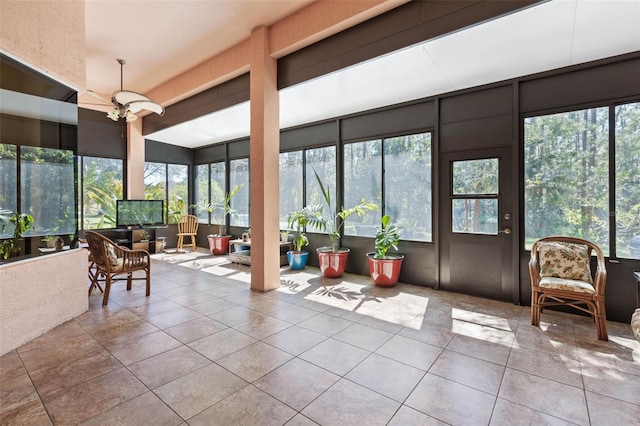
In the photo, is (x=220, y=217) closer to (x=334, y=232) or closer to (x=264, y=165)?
(x=334, y=232)

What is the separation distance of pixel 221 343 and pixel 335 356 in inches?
43.2

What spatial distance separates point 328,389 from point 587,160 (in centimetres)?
403

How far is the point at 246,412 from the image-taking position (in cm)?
189

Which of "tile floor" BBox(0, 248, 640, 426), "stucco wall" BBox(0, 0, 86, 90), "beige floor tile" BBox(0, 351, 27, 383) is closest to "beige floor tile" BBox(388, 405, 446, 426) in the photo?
"tile floor" BBox(0, 248, 640, 426)

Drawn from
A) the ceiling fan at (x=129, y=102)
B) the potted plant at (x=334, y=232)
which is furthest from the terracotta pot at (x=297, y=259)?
the ceiling fan at (x=129, y=102)

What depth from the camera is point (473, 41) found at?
3.19 metres

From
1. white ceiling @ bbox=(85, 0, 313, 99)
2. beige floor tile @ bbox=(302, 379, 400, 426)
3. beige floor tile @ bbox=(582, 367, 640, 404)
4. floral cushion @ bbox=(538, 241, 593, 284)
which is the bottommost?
beige floor tile @ bbox=(582, 367, 640, 404)

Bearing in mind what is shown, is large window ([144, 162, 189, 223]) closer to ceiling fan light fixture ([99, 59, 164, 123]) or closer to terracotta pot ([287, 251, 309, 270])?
ceiling fan light fixture ([99, 59, 164, 123])

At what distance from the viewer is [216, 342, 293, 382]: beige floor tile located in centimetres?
Answer: 234

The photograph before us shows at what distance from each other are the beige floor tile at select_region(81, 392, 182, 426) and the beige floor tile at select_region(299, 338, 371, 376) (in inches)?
42.6

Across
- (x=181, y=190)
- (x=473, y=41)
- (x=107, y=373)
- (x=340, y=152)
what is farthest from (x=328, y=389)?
(x=181, y=190)

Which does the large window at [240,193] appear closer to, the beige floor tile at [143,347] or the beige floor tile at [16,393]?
the beige floor tile at [143,347]

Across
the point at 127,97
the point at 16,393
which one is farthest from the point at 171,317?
the point at 127,97

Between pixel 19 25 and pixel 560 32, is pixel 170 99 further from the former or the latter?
pixel 560 32
